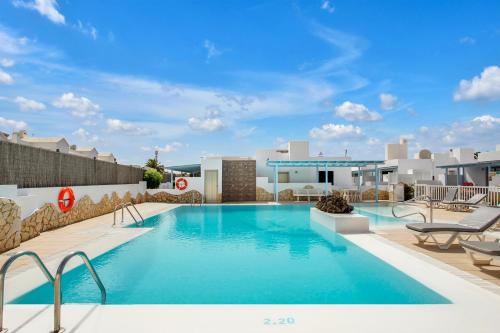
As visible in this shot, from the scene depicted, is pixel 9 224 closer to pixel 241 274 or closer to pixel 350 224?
pixel 241 274

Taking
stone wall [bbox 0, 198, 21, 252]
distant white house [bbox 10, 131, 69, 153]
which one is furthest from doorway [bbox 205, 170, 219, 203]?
distant white house [bbox 10, 131, 69, 153]

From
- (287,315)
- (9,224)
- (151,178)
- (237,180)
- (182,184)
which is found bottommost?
(287,315)

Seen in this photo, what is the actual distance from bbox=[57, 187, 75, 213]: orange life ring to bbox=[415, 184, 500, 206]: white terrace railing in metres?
16.2

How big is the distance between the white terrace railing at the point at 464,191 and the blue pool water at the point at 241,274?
9949 mm

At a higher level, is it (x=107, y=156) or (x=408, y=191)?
(x=107, y=156)

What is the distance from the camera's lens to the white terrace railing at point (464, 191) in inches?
559

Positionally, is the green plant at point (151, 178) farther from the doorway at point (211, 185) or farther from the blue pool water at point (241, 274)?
the blue pool water at point (241, 274)

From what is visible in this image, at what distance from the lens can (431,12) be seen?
13.7m

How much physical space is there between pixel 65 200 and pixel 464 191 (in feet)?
62.7

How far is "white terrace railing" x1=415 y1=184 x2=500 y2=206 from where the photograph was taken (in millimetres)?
14201

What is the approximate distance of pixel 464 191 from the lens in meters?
16.5

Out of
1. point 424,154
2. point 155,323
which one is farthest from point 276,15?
point 424,154

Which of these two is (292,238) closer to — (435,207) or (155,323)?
(155,323)

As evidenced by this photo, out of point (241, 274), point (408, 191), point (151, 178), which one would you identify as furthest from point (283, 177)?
point (241, 274)
